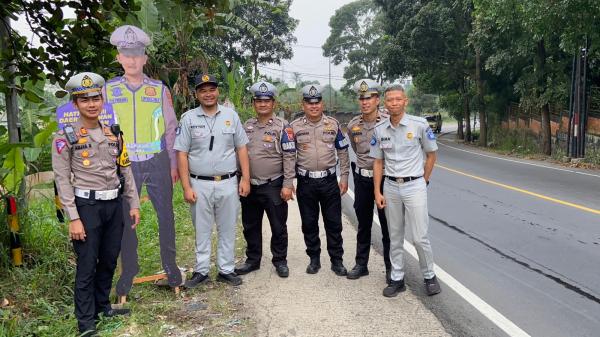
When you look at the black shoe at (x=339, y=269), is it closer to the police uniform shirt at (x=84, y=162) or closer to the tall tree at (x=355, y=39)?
the police uniform shirt at (x=84, y=162)

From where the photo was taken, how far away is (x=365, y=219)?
5047 millimetres

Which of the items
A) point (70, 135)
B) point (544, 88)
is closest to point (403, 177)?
point (70, 135)

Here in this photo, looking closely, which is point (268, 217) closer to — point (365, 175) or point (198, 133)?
point (365, 175)

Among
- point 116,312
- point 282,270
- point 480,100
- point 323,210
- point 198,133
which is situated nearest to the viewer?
point 116,312

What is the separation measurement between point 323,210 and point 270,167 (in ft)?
2.36

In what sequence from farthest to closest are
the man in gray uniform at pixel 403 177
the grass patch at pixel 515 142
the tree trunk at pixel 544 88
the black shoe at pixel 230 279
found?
1. the grass patch at pixel 515 142
2. the tree trunk at pixel 544 88
3. the black shoe at pixel 230 279
4. the man in gray uniform at pixel 403 177

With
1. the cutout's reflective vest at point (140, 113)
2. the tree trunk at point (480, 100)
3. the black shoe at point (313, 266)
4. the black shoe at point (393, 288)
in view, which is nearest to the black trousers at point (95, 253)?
the cutout's reflective vest at point (140, 113)

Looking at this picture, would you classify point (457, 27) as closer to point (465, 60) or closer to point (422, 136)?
point (465, 60)

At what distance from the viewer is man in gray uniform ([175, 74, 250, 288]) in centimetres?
461

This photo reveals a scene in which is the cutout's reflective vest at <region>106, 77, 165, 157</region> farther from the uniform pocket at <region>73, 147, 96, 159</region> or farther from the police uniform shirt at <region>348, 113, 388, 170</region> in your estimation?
the police uniform shirt at <region>348, 113, 388, 170</region>

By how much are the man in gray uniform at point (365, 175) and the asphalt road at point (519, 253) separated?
20.3 inches

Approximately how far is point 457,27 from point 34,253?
24.2m

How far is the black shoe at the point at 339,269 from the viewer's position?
16.7 feet

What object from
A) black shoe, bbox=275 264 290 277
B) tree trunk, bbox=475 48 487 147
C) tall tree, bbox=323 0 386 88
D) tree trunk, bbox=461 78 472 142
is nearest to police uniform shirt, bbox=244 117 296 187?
black shoe, bbox=275 264 290 277
